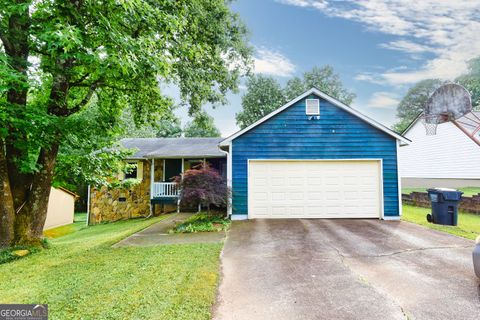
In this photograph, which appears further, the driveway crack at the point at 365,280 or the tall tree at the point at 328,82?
the tall tree at the point at 328,82

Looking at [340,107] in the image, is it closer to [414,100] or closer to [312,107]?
[312,107]

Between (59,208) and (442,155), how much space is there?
24027 mm

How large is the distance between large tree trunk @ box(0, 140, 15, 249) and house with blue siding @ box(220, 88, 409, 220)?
597cm

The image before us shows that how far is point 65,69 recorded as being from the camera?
221 inches

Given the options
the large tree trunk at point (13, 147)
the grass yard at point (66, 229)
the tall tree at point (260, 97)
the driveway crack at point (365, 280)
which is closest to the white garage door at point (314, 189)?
the driveway crack at point (365, 280)

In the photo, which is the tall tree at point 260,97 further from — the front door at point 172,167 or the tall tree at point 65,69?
the tall tree at point 65,69

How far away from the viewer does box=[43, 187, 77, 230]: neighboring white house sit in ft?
40.0

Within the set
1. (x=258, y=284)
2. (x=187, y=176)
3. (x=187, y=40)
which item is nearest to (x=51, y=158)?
(x=187, y=176)

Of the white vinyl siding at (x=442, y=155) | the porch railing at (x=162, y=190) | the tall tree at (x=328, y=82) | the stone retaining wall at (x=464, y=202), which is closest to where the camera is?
the stone retaining wall at (x=464, y=202)

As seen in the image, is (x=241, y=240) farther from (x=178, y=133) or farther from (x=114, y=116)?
(x=178, y=133)

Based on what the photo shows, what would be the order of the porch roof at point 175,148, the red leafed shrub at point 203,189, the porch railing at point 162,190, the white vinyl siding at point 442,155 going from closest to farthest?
the red leafed shrub at point 203,189
the porch roof at point 175,148
the porch railing at point 162,190
the white vinyl siding at point 442,155

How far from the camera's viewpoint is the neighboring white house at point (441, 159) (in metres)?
14.6

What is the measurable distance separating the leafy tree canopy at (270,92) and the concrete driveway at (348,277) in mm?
23408

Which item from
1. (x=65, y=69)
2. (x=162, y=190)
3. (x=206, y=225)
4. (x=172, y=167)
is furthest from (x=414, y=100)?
(x=65, y=69)
